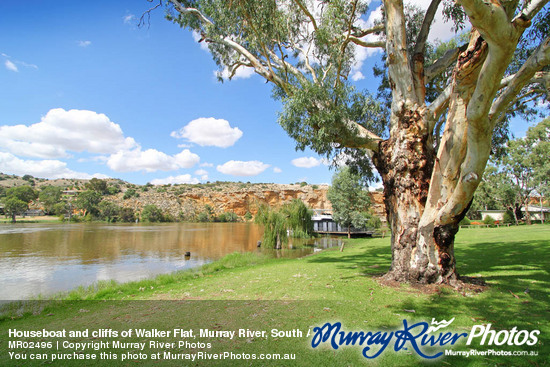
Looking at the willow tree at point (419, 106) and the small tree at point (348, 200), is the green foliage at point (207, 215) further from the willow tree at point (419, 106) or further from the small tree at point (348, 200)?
the willow tree at point (419, 106)

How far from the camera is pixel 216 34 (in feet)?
29.7

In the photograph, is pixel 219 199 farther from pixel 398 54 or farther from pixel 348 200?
pixel 398 54

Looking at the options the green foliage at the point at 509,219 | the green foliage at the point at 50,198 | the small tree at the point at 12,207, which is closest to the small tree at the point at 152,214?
the small tree at the point at 12,207

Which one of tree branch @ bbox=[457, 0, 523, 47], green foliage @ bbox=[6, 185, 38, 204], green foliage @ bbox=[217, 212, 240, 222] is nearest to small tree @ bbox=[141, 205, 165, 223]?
green foliage @ bbox=[217, 212, 240, 222]

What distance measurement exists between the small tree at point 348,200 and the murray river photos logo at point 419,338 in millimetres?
23047

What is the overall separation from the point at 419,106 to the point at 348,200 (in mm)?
21476

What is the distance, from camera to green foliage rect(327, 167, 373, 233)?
25812 millimetres

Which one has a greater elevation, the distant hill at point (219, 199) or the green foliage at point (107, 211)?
the distant hill at point (219, 199)

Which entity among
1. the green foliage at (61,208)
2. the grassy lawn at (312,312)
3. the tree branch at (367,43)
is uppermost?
the tree branch at (367,43)

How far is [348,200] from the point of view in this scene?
26469mm

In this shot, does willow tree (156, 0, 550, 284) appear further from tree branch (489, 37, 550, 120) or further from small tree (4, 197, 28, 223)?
small tree (4, 197, 28, 223)

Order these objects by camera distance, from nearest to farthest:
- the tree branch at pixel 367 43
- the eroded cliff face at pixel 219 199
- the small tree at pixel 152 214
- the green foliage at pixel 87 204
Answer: the tree branch at pixel 367 43
the small tree at pixel 152 214
the green foliage at pixel 87 204
the eroded cliff face at pixel 219 199

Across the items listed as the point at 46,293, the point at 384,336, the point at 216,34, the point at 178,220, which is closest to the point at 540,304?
the point at 384,336

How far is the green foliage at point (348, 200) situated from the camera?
1016 inches
